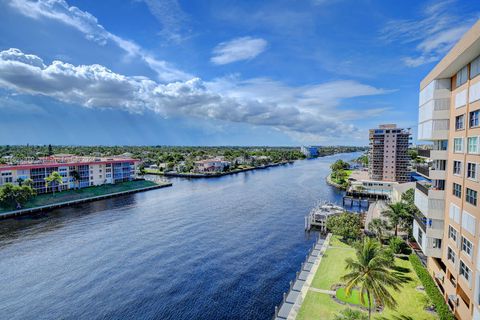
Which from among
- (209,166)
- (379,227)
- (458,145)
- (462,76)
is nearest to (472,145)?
(458,145)

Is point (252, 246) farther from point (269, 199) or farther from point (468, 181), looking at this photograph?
point (269, 199)

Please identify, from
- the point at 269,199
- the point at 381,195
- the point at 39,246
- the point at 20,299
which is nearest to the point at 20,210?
the point at 39,246

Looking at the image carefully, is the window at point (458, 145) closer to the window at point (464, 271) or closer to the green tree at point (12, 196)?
the window at point (464, 271)

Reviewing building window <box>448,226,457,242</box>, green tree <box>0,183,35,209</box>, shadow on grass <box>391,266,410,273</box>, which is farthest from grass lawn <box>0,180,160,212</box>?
building window <box>448,226,457,242</box>

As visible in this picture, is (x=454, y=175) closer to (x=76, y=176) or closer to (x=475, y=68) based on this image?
(x=475, y=68)

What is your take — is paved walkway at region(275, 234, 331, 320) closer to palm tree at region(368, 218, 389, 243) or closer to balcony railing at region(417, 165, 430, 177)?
palm tree at region(368, 218, 389, 243)

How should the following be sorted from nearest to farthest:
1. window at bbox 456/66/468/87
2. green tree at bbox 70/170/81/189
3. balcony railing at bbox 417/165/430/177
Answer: window at bbox 456/66/468/87 → balcony railing at bbox 417/165/430/177 → green tree at bbox 70/170/81/189

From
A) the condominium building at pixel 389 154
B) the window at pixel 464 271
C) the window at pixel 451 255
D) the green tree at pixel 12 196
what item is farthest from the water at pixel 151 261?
the condominium building at pixel 389 154
